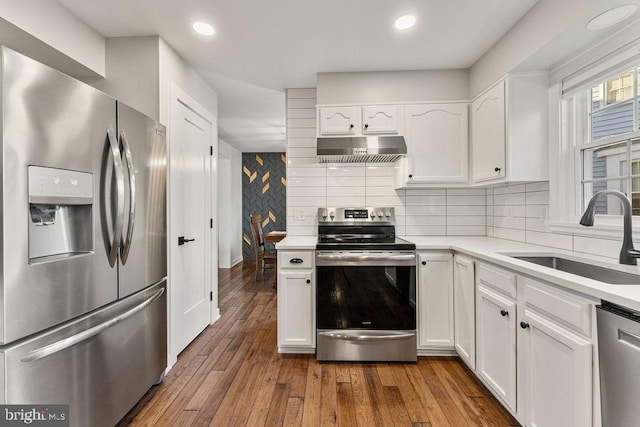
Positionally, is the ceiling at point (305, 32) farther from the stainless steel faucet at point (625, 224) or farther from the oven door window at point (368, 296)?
the oven door window at point (368, 296)

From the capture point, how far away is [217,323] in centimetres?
306

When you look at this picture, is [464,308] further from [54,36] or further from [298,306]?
[54,36]

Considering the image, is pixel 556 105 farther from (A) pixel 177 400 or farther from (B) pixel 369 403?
(A) pixel 177 400

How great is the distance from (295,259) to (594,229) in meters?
1.91

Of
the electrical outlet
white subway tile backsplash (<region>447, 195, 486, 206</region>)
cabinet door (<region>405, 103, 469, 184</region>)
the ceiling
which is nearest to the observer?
the ceiling

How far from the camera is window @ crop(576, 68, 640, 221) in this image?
1617mm

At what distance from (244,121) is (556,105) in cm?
354

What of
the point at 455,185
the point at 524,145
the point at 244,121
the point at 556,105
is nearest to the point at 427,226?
the point at 455,185

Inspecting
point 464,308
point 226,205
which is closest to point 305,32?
Result: point 464,308

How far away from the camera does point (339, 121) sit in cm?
267

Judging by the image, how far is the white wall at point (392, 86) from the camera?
266cm

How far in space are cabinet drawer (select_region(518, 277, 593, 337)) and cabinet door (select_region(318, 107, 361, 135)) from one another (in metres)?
1.76

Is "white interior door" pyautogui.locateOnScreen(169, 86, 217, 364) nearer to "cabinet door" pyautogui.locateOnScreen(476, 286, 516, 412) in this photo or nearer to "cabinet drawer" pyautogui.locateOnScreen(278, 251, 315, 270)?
"cabinet drawer" pyautogui.locateOnScreen(278, 251, 315, 270)

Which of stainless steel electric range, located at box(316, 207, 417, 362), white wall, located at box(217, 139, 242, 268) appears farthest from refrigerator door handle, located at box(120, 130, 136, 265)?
white wall, located at box(217, 139, 242, 268)
